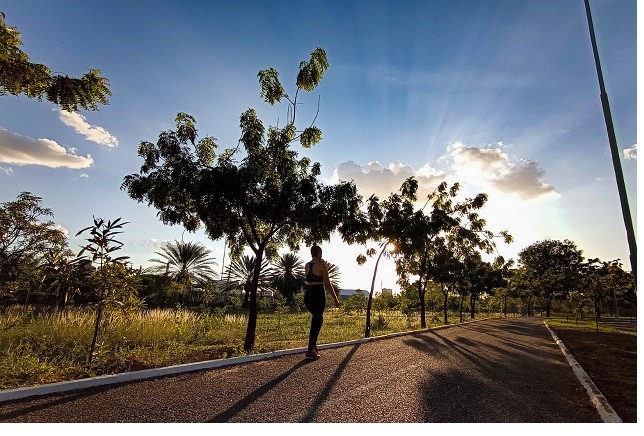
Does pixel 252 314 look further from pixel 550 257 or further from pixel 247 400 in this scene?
pixel 550 257

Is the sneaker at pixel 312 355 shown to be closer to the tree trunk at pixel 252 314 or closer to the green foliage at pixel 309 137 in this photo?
the tree trunk at pixel 252 314

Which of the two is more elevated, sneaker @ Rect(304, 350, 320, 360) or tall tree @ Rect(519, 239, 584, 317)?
tall tree @ Rect(519, 239, 584, 317)

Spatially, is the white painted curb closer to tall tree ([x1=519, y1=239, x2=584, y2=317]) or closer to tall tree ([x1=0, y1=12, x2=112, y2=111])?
Result: tall tree ([x1=0, y1=12, x2=112, y2=111])

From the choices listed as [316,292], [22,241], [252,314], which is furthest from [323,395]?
[22,241]

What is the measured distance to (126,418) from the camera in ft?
10.8

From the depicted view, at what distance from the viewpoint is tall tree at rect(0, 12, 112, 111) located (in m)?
4.03

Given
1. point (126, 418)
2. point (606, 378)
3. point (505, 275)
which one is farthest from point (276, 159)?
point (505, 275)

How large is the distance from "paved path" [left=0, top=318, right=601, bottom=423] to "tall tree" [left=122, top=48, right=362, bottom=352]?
12.3 feet

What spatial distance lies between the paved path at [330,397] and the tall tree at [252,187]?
3.76 metres

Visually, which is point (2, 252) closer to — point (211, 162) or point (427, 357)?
point (211, 162)

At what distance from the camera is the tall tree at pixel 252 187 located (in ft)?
28.3

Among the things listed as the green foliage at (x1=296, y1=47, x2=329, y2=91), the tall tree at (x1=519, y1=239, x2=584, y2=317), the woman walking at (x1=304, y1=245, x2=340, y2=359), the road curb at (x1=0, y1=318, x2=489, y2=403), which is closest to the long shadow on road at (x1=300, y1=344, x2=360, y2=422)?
the woman walking at (x1=304, y1=245, x2=340, y2=359)

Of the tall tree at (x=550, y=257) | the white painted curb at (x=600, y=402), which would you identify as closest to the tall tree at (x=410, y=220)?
the white painted curb at (x=600, y=402)
